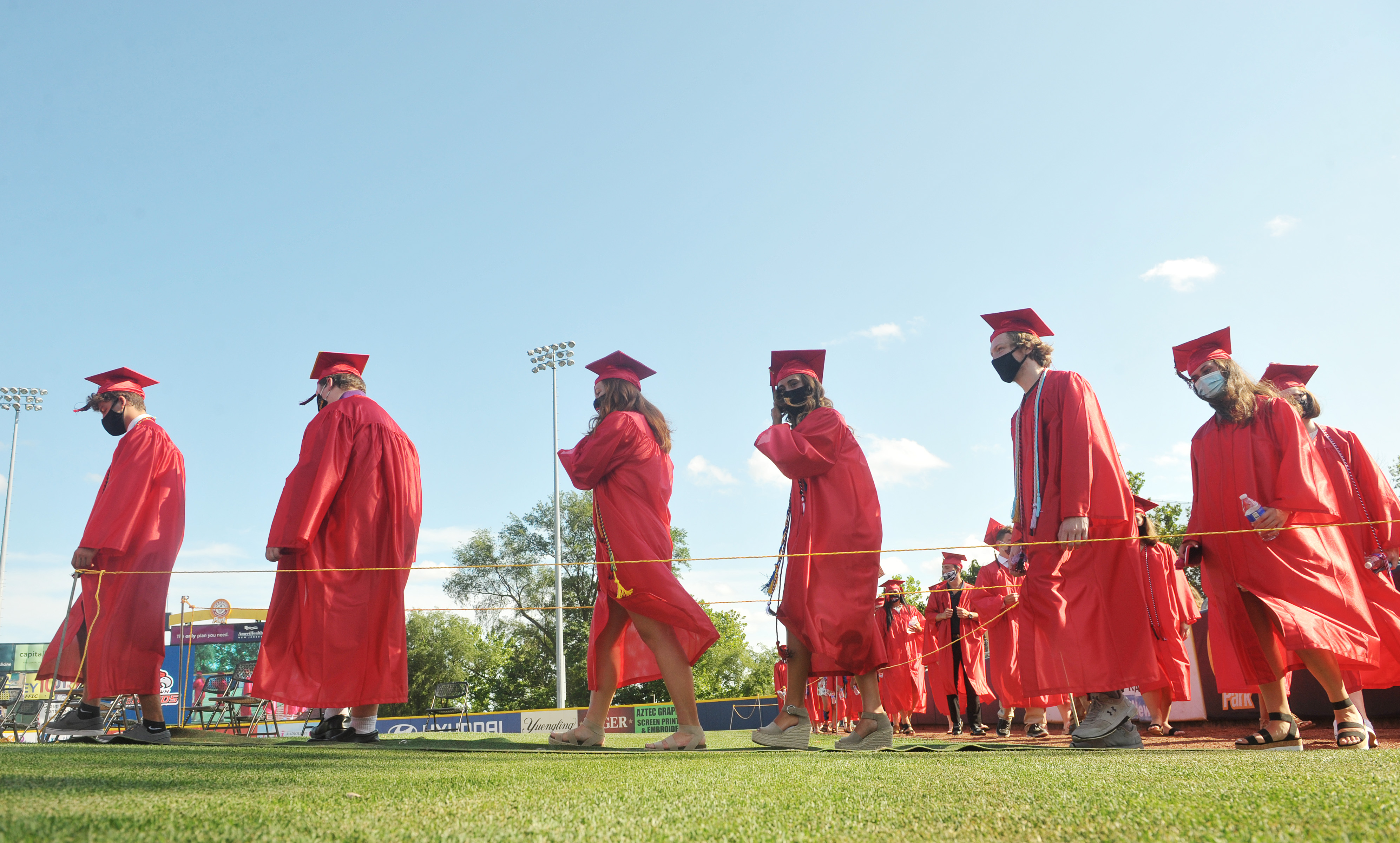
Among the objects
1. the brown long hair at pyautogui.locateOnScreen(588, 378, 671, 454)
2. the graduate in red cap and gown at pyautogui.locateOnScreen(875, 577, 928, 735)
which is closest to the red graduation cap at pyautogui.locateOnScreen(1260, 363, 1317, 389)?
the brown long hair at pyautogui.locateOnScreen(588, 378, 671, 454)

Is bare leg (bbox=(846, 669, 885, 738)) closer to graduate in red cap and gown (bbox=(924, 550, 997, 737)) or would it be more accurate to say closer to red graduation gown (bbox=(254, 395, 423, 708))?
red graduation gown (bbox=(254, 395, 423, 708))

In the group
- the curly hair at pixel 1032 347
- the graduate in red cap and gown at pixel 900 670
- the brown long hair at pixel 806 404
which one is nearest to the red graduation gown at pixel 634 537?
the brown long hair at pixel 806 404

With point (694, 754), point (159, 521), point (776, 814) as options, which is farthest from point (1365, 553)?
point (159, 521)

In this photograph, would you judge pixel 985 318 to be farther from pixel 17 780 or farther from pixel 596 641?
pixel 17 780

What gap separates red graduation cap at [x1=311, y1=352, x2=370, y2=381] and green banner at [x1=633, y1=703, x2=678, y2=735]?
20416 mm

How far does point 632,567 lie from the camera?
4.78 meters

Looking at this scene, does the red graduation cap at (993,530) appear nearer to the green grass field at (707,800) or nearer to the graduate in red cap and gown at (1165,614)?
the graduate in red cap and gown at (1165,614)

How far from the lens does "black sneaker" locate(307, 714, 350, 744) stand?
502cm

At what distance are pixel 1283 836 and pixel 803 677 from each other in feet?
13.0

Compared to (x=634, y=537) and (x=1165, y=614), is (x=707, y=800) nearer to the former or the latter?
(x=634, y=537)

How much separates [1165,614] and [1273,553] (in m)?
3.26

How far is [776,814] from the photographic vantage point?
66.9 inches

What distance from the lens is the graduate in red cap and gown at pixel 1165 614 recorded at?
670cm

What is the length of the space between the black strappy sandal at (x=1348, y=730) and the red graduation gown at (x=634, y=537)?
3.03 m
